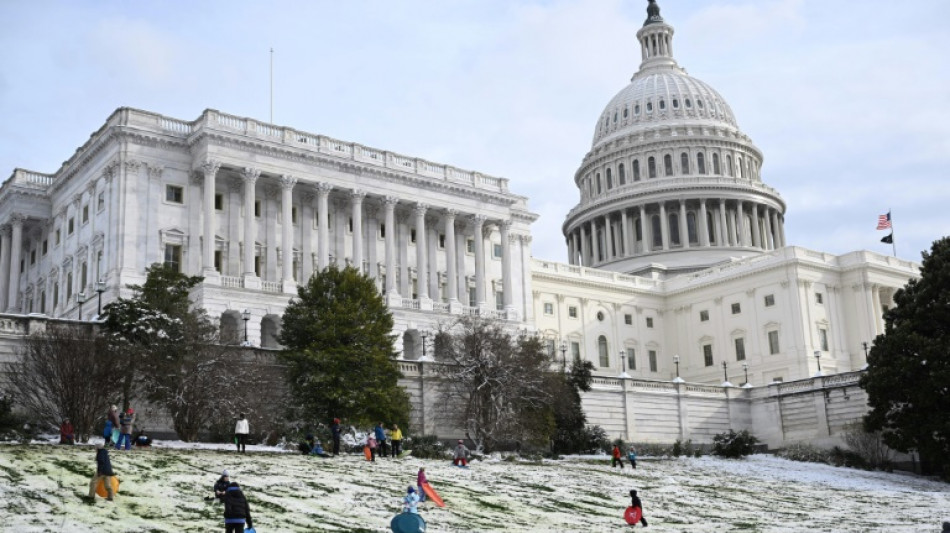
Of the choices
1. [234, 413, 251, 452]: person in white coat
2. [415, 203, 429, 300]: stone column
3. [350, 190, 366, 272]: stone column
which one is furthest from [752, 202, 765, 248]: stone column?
[234, 413, 251, 452]: person in white coat

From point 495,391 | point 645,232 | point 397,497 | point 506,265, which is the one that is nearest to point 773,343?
point 506,265

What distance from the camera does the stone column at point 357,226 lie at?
79.2m

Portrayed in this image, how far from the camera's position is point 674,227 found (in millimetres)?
129500

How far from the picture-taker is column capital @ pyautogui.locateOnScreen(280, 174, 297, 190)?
252 feet

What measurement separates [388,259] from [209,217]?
46.5 feet

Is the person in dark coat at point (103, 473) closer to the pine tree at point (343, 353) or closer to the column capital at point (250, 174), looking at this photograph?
the pine tree at point (343, 353)

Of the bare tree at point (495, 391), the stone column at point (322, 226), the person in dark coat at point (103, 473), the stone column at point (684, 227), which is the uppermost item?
the stone column at point (684, 227)

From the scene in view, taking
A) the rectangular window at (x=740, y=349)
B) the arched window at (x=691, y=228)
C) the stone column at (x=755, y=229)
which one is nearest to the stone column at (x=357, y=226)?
the rectangular window at (x=740, y=349)

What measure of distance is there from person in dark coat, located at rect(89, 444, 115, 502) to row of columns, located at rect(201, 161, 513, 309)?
44110 mm

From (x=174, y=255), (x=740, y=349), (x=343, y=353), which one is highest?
(x=174, y=255)

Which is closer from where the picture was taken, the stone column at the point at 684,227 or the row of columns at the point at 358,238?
the row of columns at the point at 358,238

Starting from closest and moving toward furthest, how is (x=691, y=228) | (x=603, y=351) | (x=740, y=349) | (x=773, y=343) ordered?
1. (x=773, y=343)
2. (x=740, y=349)
3. (x=603, y=351)
4. (x=691, y=228)

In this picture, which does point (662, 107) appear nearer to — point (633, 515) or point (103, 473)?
point (633, 515)

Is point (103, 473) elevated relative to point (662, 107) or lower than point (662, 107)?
lower
